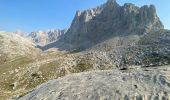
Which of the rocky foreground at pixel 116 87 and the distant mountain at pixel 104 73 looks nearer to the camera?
the rocky foreground at pixel 116 87

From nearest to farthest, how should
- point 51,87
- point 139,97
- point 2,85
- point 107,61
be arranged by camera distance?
1. point 139,97
2. point 51,87
3. point 2,85
4. point 107,61

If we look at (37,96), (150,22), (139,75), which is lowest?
(37,96)

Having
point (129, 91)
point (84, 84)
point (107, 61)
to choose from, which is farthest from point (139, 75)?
point (107, 61)

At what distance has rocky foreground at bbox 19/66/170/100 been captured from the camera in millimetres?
19609

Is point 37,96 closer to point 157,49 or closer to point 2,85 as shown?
point 2,85

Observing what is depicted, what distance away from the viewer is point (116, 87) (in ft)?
69.3

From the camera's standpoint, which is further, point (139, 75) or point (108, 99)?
point (139, 75)

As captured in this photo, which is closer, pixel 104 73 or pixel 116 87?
pixel 116 87

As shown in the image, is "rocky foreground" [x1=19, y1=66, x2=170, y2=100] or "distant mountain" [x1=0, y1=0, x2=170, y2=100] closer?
"rocky foreground" [x1=19, y1=66, x2=170, y2=100]

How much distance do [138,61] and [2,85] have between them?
46369mm

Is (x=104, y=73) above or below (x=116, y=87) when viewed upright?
above

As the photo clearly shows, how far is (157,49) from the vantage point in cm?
9962

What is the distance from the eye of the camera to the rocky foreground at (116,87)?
19609 mm

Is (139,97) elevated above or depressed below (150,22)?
below
